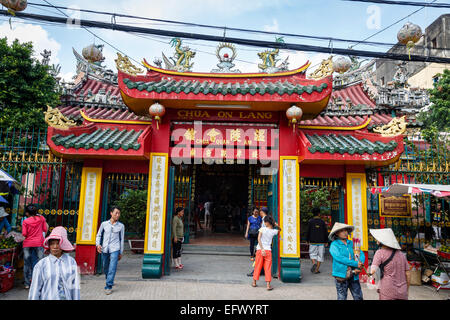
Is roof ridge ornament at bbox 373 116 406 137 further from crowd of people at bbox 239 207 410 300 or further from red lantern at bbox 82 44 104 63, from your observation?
red lantern at bbox 82 44 104 63

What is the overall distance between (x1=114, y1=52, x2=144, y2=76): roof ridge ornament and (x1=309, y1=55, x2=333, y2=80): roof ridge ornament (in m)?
4.26

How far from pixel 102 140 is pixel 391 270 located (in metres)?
6.08

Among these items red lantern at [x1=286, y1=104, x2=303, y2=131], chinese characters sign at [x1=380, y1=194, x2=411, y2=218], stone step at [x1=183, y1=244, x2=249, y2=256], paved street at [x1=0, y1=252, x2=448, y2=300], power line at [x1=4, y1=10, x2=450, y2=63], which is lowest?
paved street at [x1=0, y1=252, x2=448, y2=300]

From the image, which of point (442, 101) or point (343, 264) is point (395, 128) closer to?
point (343, 264)

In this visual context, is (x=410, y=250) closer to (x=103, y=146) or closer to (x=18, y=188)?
(x=103, y=146)

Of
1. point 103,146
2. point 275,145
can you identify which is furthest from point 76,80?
point 275,145

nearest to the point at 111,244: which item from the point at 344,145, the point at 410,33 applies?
the point at 344,145

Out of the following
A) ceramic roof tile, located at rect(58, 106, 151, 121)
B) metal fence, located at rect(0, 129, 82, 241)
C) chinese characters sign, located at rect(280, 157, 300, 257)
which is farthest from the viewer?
ceramic roof tile, located at rect(58, 106, 151, 121)

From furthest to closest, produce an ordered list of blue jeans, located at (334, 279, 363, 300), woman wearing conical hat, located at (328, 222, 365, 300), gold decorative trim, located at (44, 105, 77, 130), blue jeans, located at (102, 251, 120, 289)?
1. gold decorative trim, located at (44, 105, 77, 130)
2. blue jeans, located at (102, 251, 120, 289)
3. blue jeans, located at (334, 279, 363, 300)
4. woman wearing conical hat, located at (328, 222, 365, 300)

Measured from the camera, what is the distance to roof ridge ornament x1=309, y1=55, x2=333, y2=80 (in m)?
7.00

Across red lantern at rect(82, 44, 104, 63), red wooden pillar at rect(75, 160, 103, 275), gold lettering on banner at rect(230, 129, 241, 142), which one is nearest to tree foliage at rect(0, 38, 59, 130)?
red lantern at rect(82, 44, 104, 63)

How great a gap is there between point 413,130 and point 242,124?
9.46m

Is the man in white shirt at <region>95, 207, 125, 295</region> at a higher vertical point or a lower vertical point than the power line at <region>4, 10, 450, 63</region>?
lower

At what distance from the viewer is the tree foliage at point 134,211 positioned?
1070cm
